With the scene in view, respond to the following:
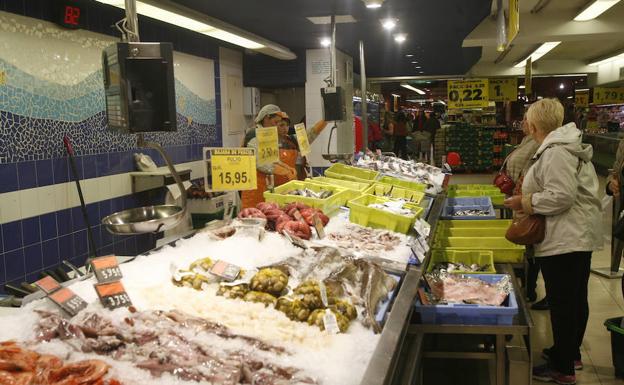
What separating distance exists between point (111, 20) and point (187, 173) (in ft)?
6.36

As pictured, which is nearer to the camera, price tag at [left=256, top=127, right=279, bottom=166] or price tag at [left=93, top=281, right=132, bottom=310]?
price tag at [left=93, top=281, right=132, bottom=310]

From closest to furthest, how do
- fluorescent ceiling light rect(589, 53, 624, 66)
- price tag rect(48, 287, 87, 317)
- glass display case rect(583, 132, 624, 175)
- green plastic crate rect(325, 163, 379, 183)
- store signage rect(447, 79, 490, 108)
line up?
price tag rect(48, 287, 87, 317)
green plastic crate rect(325, 163, 379, 183)
store signage rect(447, 79, 490, 108)
glass display case rect(583, 132, 624, 175)
fluorescent ceiling light rect(589, 53, 624, 66)

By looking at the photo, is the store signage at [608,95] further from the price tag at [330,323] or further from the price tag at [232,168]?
the price tag at [330,323]

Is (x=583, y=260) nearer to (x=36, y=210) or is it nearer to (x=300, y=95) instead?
(x=36, y=210)

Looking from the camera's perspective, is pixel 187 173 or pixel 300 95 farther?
pixel 300 95

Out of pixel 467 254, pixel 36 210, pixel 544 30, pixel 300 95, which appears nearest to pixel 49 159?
pixel 36 210

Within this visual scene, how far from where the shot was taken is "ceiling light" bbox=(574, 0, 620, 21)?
8705 millimetres

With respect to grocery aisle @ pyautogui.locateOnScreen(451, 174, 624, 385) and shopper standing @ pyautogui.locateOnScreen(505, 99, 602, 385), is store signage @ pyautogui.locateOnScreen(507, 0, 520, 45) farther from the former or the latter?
grocery aisle @ pyautogui.locateOnScreen(451, 174, 624, 385)

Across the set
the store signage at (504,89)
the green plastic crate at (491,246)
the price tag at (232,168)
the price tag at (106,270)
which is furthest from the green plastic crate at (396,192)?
the store signage at (504,89)

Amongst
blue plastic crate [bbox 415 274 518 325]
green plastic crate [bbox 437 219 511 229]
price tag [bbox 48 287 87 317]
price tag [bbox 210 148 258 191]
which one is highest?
price tag [bbox 210 148 258 191]

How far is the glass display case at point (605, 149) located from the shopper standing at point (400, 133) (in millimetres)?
6444

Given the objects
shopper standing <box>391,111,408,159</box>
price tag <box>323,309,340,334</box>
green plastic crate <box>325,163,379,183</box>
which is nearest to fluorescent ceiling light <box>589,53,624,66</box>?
shopper standing <box>391,111,408,159</box>

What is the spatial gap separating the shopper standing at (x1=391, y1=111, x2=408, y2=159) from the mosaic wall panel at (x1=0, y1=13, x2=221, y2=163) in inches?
571

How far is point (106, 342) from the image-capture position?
1904 mm
